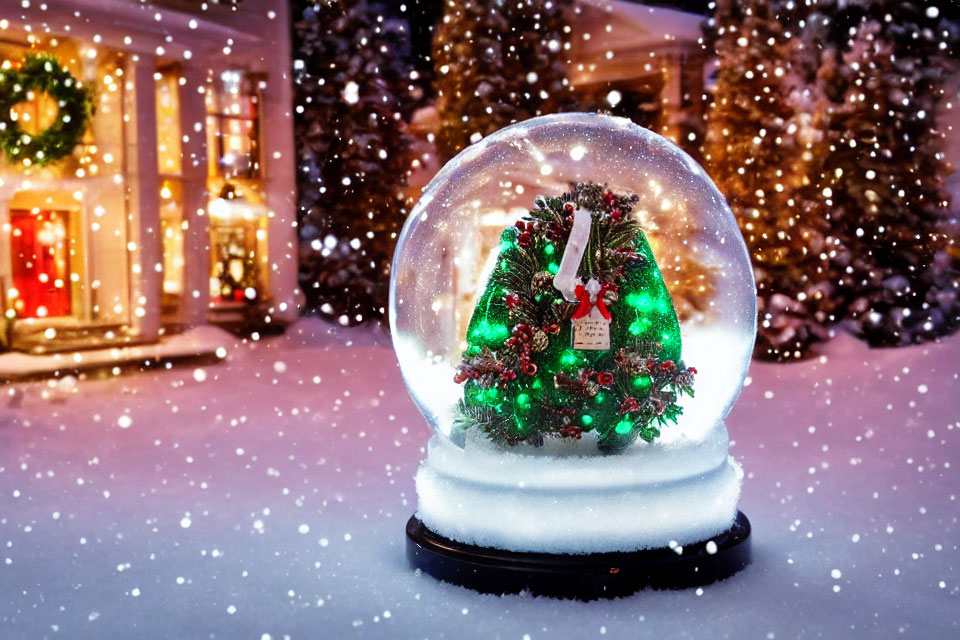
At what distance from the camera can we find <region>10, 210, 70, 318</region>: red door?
14.1 metres

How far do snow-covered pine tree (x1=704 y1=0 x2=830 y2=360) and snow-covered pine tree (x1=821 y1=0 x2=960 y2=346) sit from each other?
1.38ft

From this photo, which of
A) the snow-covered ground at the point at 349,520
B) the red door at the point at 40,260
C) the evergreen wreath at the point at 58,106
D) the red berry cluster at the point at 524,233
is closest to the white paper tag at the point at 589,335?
the red berry cluster at the point at 524,233

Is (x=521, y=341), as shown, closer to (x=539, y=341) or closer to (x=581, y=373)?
(x=539, y=341)

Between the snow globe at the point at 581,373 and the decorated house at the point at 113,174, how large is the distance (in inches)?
353

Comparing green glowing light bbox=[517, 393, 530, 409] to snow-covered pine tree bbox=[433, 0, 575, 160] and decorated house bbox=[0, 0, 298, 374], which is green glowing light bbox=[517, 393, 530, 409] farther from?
decorated house bbox=[0, 0, 298, 374]

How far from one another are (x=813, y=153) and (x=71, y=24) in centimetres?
989

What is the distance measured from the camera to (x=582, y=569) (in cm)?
425

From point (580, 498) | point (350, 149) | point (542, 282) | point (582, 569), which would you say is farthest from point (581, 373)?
point (350, 149)

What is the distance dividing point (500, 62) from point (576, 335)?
9865mm

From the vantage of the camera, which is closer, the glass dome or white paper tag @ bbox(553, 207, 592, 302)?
white paper tag @ bbox(553, 207, 592, 302)

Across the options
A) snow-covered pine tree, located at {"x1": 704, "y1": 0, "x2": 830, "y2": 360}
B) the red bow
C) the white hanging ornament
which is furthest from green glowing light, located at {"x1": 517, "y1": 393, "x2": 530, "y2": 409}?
snow-covered pine tree, located at {"x1": 704, "y1": 0, "x2": 830, "y2": 360}

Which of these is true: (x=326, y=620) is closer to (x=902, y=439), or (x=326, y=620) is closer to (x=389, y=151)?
(x=902, y=439)

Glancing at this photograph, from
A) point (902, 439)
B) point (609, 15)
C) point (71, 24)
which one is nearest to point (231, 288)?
point (71, 24)

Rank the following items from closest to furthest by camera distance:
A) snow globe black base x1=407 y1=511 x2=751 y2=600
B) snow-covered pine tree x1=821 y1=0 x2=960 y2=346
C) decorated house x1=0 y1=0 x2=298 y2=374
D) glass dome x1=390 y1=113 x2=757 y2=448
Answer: snow globe black base x1=407 y1=511 x2=751 y2=600, glass dome x1=390 y1=113 x2=757 y2=448, snow-covered pine tree x1=821 y1=0 x2=960 y2=346, decorated house x1=0 y1=0 x2=298 y2=374
